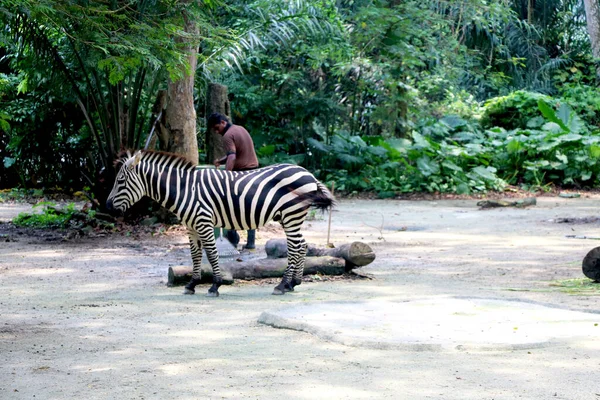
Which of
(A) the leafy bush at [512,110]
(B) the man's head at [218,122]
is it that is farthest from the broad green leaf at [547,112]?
(B) the man's head at [218,122]

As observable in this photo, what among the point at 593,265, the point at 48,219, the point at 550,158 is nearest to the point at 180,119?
the point at 48,219

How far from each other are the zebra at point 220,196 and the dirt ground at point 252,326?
2.02 feet


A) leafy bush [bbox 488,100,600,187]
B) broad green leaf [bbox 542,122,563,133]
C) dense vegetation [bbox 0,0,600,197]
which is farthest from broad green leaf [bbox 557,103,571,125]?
leafy bush [bbox 488,100,600,187]

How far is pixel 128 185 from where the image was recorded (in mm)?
10117

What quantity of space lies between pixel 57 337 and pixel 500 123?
73.1ft

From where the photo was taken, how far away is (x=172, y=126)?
15.5 m

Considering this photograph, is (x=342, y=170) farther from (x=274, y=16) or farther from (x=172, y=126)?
(x=172, y=126)

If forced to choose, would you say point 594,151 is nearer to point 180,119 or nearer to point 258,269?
point 180,119

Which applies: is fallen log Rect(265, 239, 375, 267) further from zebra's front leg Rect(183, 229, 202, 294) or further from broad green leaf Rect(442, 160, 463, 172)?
broad green leaf Rect(442, 160, 463, 172)

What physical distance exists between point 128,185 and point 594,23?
24.9 meters

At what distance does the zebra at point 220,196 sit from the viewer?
9.92 metres

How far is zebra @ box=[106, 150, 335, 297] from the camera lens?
992 centimetres

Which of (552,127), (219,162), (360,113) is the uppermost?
(360,113)

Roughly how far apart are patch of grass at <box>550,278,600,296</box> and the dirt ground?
0.19 metres
